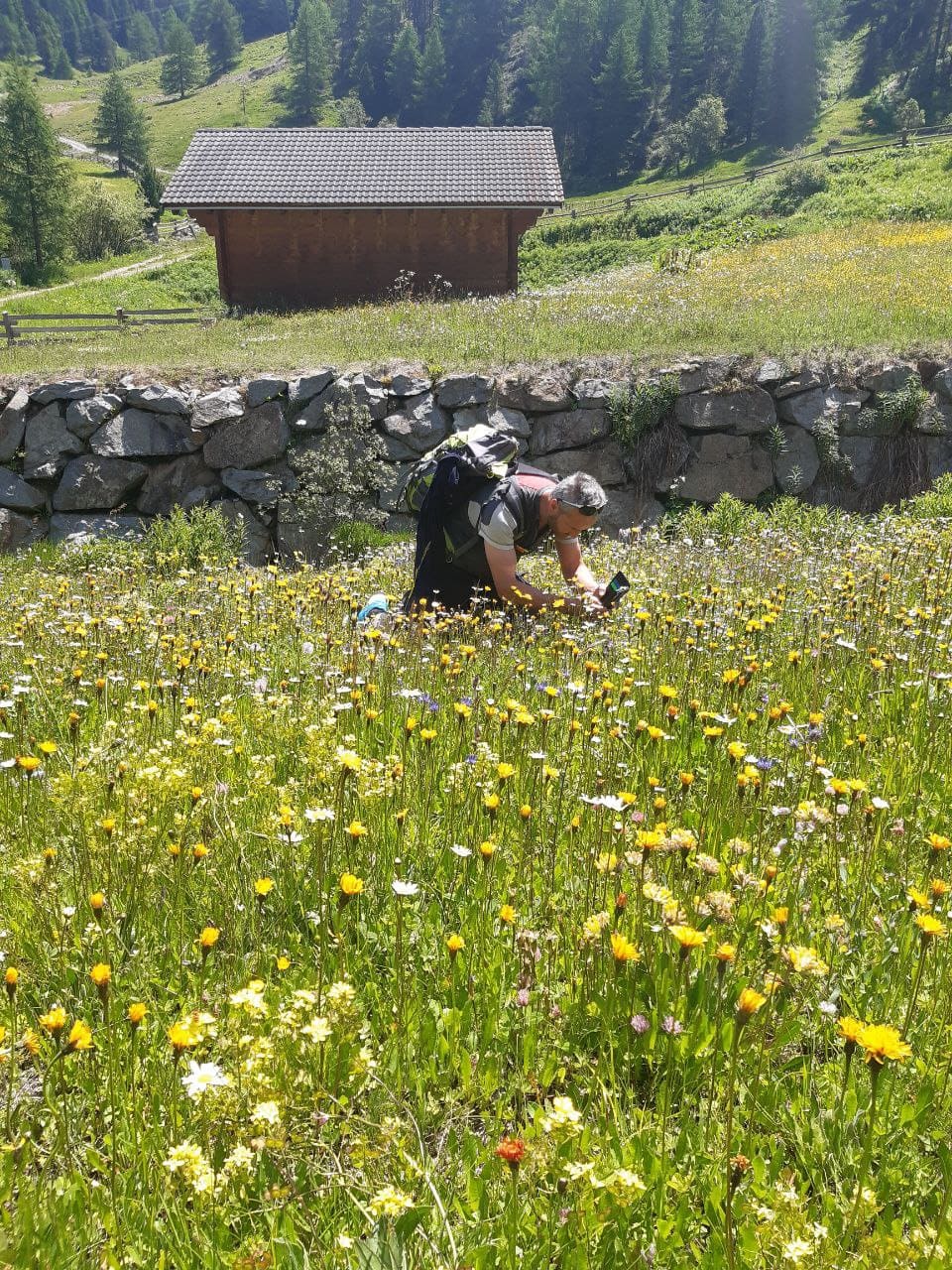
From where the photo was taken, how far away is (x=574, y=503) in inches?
197

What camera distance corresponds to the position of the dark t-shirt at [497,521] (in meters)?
5.09

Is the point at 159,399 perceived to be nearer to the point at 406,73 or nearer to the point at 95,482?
the point at 95,482

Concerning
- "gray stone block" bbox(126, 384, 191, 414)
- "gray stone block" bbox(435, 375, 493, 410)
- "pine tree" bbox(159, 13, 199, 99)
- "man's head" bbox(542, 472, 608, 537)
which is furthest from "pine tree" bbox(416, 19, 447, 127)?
"man's head" bbox(542, 472, 608, 537)

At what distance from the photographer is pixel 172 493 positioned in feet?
38.1

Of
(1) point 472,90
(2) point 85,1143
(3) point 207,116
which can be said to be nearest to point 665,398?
(2) point 85,1143

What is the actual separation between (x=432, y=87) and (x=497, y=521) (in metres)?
109

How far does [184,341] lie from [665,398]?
921cm

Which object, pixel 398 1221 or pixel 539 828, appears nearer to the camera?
pixel 398 1221

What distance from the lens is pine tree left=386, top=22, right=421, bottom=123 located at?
9400 cm

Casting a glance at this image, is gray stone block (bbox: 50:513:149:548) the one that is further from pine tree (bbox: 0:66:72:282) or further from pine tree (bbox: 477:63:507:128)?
pine tree (bbox: 477:63:507:128)

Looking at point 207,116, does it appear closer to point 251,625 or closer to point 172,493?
point 172,493

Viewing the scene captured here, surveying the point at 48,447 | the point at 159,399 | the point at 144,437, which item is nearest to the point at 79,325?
the point at 48,447

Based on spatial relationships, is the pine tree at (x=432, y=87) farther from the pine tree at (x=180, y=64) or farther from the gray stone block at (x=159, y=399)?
the gray stone block at (x=159, y=399)

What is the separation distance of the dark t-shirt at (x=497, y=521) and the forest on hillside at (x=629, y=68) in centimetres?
6250
